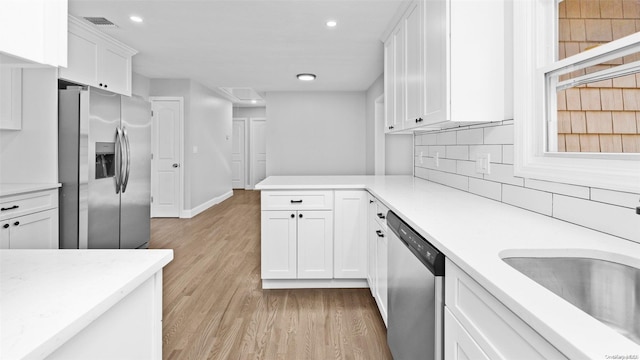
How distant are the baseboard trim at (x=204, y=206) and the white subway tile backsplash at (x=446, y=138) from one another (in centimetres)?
446

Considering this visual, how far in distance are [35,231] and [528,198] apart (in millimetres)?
3193

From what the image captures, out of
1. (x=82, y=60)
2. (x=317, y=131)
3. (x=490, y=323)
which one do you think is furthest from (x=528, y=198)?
(x=317, y=131)

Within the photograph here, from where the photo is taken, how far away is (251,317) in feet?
7.97

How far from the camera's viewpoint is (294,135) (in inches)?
260

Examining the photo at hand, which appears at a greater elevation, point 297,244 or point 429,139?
point 429,139

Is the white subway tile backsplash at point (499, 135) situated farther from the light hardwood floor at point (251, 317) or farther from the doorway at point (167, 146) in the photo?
the doorway at point (167, 146)

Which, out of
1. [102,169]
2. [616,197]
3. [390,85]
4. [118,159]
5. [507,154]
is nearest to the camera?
[616,197]

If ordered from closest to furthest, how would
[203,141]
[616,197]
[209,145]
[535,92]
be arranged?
[616,197] < [535,92] < [203,141] < [209,145]

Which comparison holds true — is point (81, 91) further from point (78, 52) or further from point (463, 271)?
point (463, 271)

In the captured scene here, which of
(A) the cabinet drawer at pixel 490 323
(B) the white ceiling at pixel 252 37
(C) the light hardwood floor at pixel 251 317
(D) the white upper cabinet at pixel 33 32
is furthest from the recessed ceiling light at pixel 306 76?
(D) the white upper cabinet at pixel 33 32

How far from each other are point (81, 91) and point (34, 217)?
111 centimetres

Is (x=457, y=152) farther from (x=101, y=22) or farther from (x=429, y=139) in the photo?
(x=101, y=22)

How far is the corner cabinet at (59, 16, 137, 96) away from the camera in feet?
11.1

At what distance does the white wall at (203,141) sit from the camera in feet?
19.1
